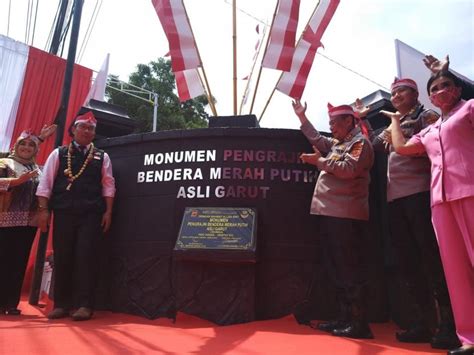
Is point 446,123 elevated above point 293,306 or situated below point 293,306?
above

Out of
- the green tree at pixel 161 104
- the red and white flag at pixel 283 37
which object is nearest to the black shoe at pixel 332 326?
the red and white flag at pixel 283 37

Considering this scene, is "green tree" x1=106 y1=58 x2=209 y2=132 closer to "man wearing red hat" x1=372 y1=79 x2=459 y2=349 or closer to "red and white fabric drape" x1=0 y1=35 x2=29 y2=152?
"red and white fabric drape" x1=0 y1=35 x2=29 y2=152

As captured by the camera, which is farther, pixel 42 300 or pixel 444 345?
pixel 42 300

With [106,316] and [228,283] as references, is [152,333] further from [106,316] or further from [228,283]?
[106,316]

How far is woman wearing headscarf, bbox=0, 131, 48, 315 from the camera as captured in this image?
3.57 m

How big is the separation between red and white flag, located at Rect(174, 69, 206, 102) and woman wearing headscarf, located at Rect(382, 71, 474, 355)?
2887 mm

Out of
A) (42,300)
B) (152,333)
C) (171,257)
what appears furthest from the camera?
(42,300)

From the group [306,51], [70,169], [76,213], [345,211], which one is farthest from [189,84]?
[345,211]

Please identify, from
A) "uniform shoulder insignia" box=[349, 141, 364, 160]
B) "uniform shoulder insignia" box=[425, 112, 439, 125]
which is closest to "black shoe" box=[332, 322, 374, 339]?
"uniform shoulder insignia" box=[349, 141, 364, 160]

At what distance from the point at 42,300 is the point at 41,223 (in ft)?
4.43

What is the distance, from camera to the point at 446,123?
91.0 inches

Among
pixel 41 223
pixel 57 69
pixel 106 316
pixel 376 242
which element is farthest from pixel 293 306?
pixel 57 69

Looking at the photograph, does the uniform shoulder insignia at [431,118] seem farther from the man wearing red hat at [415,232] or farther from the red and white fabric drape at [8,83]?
the red and white fabric drape at [8,83]

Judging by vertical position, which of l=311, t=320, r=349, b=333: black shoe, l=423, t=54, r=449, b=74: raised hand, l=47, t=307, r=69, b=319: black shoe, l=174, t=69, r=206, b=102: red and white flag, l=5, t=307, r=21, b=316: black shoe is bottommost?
l=5, t=307, r=21, b=316: black shoe
